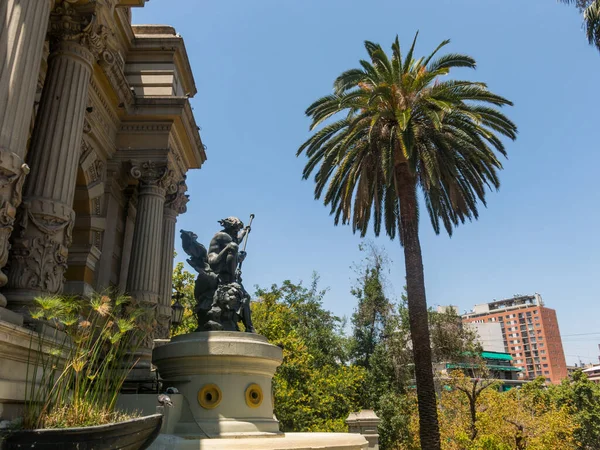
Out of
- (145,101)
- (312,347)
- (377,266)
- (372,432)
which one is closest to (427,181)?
(372,432)

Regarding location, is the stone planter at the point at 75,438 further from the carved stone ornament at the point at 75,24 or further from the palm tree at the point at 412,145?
the palm tree at the point at 412,145

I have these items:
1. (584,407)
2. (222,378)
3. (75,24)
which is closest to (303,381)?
(222,378)

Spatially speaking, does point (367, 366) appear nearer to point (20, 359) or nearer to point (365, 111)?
point (365, 111)

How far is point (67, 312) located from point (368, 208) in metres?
15.1

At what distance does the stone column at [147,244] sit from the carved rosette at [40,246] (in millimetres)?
5057

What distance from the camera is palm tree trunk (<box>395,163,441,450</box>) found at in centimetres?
1603

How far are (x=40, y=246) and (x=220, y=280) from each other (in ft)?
11.8

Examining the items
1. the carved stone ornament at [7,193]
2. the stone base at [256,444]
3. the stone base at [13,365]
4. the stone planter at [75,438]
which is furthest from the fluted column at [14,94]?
the stone base at [256,444]

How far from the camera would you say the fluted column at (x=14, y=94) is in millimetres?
6159

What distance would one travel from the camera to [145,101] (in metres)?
15.4

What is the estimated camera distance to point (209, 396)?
8.69m

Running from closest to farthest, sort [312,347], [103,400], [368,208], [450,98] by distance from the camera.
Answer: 1. [103,400]
2. [450,98]
3. [368,208]
4. [312,347]

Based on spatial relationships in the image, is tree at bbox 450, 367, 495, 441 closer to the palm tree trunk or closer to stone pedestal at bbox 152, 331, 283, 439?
the palm tree trunk

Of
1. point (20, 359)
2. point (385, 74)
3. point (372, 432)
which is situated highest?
point (385, 74)
